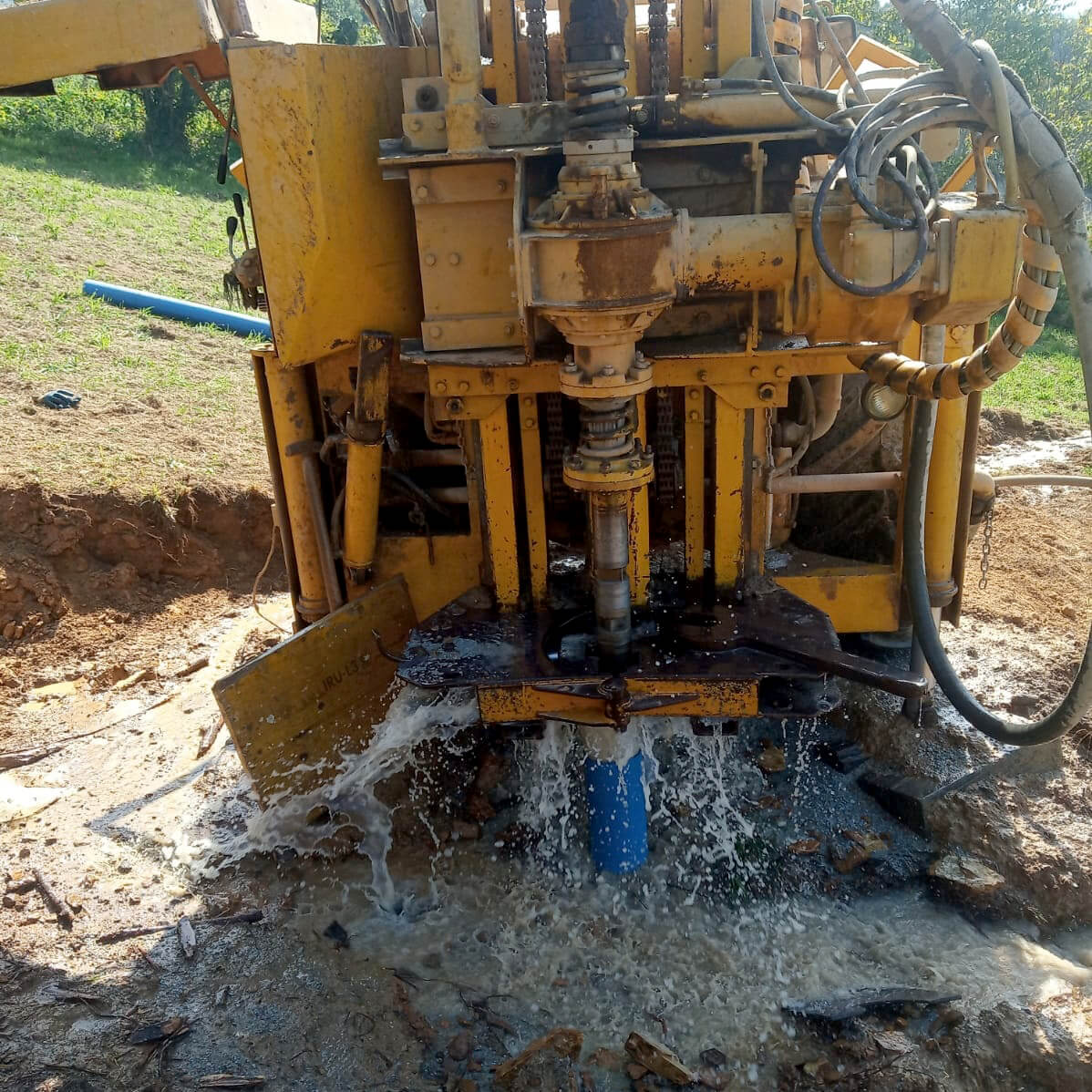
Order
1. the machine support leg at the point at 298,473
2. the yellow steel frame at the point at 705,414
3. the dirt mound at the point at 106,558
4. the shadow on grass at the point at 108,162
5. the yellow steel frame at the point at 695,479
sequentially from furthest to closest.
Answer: the shadow on grass at the point at 108,162 → the dirt mound at the point at 106,558 → the machine support leg at the point at 298,473 → the yellow steel frame at the point at 695,479 → the yellow steel frame at the point at 705,414

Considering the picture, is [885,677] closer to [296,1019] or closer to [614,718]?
[614,718]

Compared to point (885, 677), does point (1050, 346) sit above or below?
below

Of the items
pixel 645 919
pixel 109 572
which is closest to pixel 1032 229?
pixel 645 919

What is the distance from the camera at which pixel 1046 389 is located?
8469mm

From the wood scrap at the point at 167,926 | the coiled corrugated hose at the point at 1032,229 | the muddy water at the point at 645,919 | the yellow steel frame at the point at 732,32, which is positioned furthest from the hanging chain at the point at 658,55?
the wood scrap at the point at 167,926

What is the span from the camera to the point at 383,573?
3.52 meters

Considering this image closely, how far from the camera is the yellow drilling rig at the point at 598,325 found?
2.28m

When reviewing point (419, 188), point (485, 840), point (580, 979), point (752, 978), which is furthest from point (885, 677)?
point (419, 188)

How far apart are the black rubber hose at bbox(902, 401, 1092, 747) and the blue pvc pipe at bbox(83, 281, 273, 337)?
5.86 meters

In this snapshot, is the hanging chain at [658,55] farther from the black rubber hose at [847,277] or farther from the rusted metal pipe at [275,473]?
the rusted metal pipe at [275,473]

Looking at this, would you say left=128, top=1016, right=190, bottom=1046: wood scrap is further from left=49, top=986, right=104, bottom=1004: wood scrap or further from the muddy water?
the muddy water

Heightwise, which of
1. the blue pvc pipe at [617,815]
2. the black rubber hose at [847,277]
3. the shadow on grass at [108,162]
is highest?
the shadow on grass at [108,162]

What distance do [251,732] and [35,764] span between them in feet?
4.88

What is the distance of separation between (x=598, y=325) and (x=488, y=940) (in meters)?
1.97
